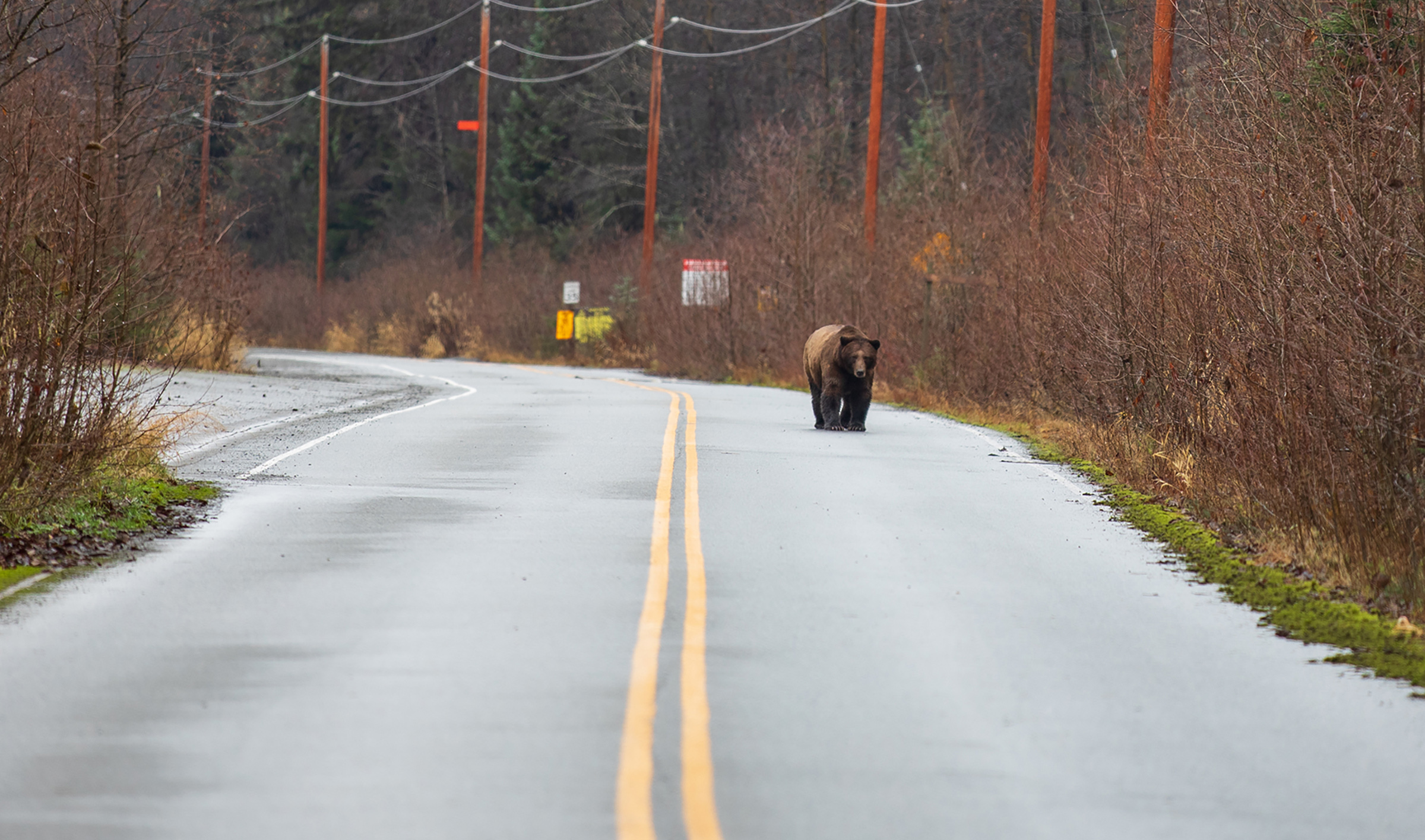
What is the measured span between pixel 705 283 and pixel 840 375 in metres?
20.3

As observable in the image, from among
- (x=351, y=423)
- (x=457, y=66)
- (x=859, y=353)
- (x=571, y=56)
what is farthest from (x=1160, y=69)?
(x=457, y=66)

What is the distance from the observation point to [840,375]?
23.9 meters

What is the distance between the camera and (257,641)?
9.29 meters

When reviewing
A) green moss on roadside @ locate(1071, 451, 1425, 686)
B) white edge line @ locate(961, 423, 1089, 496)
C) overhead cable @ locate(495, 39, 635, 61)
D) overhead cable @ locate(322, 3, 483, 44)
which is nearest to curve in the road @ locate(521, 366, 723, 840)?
green moss on roadside @ locate(1071, 451, 1425, 686)

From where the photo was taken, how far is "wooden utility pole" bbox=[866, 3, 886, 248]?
39406 mm

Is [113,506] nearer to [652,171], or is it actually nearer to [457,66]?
[652,171]

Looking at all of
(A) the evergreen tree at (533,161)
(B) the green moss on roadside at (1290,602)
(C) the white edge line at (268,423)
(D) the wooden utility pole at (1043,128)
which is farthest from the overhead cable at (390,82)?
(B) the green moss on roadside at (1290,602)

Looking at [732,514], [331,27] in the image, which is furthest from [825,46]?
[732,514]

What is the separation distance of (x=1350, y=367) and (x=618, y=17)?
215 feet

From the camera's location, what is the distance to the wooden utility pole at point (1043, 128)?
27.3 metres

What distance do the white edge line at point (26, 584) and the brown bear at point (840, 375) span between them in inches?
510

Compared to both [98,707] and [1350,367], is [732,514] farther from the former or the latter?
[98,707]

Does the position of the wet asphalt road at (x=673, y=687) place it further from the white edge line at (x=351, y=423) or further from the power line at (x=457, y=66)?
the power line at (x=457, y=66)

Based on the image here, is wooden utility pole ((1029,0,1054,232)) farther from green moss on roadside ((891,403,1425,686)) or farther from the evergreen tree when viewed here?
the evergreen tree
